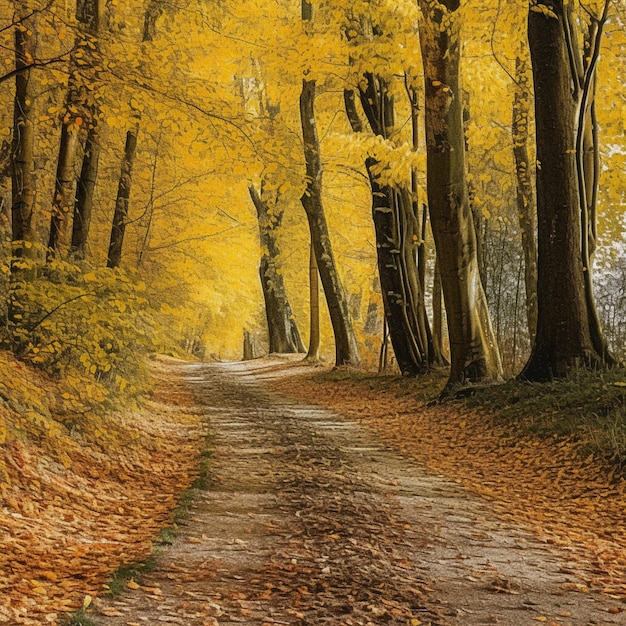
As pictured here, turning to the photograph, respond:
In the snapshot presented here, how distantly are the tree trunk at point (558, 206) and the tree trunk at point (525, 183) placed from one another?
2864mm

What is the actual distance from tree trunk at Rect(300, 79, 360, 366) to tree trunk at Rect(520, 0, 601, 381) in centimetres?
802

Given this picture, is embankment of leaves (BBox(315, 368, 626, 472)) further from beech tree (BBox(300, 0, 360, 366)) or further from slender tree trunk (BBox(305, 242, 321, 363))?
slender tree trunk (BBox(305, 242, 321, 363))

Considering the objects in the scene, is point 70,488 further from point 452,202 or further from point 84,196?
point 452,202

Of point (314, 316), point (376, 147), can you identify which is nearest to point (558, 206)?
point (376, 147)

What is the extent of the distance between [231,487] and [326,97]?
13631 millimetres

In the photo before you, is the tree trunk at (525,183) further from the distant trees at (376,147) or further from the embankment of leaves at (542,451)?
the embankment of leaves at (542,451)

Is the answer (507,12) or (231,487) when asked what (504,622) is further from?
(507,12)

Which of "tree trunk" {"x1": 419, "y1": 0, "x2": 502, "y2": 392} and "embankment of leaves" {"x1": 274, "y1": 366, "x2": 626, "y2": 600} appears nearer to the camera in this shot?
"embankment of leaves" {"x1": 274, "y1": 366, "x2": 626, "y2": 600}

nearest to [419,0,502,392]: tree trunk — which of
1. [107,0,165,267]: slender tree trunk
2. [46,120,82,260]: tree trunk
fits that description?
[107,0,165,267]: slender tree trunk

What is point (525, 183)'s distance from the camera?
12.2 m

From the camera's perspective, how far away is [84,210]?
1036cm

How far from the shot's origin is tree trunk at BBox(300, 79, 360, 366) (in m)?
17.0

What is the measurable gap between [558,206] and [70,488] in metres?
6.99

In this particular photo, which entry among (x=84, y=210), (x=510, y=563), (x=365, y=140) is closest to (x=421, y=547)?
(x=510, y=563)
